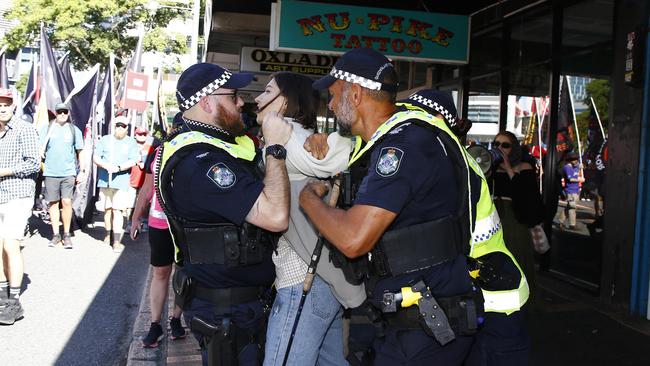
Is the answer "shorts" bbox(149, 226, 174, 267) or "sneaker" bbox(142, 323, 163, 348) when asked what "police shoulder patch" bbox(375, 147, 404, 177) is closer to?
"shorts" bbox(149, 226, 174, 267)

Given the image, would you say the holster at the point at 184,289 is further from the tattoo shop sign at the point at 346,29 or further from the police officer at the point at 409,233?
the tattoo shop sign at the point at 346,29

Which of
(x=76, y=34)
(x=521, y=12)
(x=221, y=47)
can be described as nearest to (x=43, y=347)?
(x=521, y=12)

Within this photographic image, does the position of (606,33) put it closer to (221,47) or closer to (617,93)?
(617,93)

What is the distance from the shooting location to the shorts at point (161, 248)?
507 cm

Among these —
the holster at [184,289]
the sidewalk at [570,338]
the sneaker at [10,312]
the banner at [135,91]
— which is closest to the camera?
the holster at [184,289]

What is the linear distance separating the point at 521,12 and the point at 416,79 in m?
3.83

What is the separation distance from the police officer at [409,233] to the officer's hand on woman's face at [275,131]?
37 cm

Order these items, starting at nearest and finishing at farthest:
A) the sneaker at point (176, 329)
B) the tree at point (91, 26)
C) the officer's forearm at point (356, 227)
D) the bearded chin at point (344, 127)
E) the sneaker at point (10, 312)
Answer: the officer's forearm at point (356, 227)
the bearded chin at point (344, 127)
the sneaker at point (176, 329)
the sneaker at point (10, 312)
the tree at point (91, 26)

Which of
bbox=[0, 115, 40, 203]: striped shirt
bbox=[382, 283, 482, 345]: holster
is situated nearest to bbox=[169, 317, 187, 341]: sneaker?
bbox=[0, 115, 40, 203]: striped shirt

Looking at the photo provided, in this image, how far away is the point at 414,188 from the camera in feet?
7.42

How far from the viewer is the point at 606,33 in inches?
254

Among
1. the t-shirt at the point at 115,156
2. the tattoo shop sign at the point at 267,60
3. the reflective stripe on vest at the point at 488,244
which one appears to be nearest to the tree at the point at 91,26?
the tattoo shop sign at the point at 267,60

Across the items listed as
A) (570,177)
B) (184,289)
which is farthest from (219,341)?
(570,177)

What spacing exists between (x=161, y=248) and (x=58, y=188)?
5562 mm
